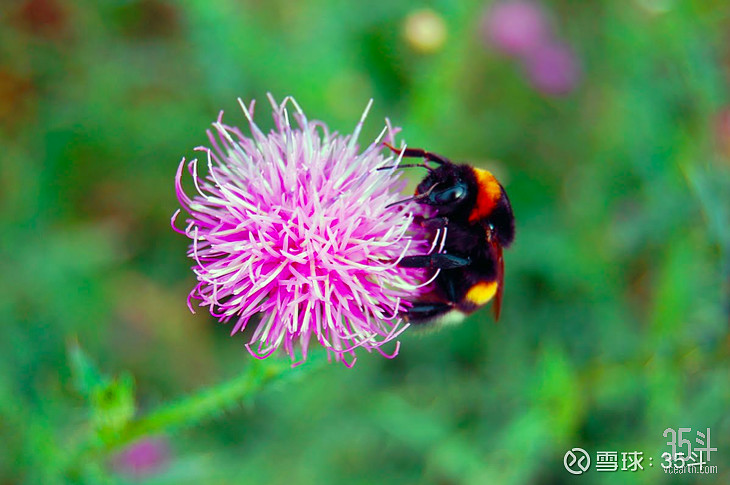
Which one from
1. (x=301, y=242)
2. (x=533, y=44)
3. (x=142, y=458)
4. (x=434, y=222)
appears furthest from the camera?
(x=533, y=44)

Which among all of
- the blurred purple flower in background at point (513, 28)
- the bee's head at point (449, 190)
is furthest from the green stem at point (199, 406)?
the blurred purple flower in background at point (513, 28)

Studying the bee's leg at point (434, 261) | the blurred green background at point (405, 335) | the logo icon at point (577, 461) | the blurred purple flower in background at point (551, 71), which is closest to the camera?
the bee's leg at point (434, 261)

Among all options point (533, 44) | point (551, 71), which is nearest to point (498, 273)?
point (551, 71)

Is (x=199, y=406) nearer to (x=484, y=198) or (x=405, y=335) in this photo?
(x=484, y=198)

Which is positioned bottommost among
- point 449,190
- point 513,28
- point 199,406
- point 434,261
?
point 199,406

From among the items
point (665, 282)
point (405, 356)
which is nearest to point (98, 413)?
point (405, 356)

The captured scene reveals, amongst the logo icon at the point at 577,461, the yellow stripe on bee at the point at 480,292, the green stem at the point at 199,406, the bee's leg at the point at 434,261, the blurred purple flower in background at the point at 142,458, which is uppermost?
the bee's leg at the point at 434,261

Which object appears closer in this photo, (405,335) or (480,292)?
(480,292)

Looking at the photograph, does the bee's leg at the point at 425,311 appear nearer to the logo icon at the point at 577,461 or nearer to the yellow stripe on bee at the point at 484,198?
the yellow stripe on bee at the point at 484,198
